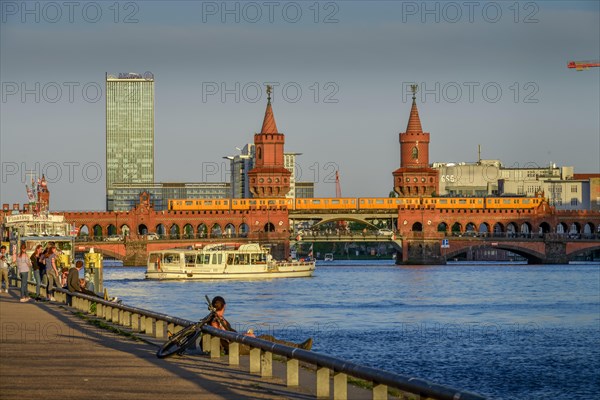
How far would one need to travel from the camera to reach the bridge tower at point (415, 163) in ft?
568

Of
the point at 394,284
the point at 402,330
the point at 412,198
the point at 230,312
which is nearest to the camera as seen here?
the point at 402,330

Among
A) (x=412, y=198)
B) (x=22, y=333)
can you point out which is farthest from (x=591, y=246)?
(x=22, y=333)

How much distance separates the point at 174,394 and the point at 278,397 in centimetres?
145

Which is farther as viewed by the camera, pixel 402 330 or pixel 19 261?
pixel 402 330

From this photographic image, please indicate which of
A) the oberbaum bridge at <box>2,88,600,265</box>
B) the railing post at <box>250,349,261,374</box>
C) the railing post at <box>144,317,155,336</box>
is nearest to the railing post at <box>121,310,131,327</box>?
the railing post at <box>144,317,155,336</box>

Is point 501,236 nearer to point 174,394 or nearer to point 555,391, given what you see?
point 555,391

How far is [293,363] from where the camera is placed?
61.3 ft

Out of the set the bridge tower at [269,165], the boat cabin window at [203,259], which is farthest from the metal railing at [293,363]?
the bridge tower at [269,165]

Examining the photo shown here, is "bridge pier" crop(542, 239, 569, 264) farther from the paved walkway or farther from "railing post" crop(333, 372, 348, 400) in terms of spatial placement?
"railing post" crop(333, 372, 348, 400)

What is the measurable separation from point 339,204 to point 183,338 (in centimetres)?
13751

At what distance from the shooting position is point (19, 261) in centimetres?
4191

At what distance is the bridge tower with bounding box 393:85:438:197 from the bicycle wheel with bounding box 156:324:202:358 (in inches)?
5961

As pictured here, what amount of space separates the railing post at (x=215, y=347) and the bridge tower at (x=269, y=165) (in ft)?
480

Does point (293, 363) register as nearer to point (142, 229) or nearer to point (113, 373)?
point (113, 373)
